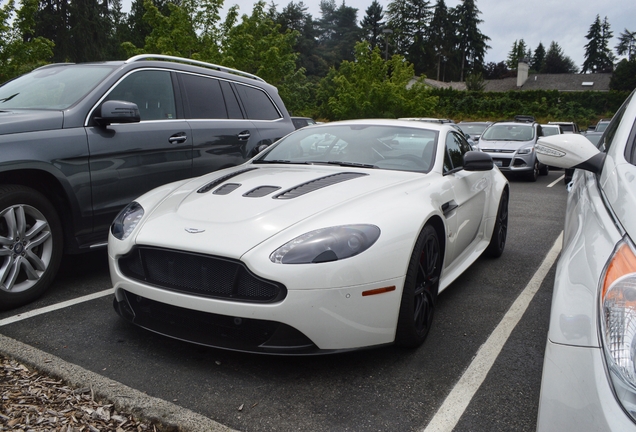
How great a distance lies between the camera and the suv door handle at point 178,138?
4.76 metres

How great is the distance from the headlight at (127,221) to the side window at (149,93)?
4.87ft

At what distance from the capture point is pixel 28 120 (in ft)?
12.2

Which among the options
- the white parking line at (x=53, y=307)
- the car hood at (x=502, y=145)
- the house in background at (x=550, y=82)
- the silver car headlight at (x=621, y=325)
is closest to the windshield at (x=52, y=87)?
the white parking line at (x=53, y=307)

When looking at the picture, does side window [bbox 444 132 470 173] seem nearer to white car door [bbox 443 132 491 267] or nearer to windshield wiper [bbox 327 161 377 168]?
white car door [bbox 443 132 491 267]

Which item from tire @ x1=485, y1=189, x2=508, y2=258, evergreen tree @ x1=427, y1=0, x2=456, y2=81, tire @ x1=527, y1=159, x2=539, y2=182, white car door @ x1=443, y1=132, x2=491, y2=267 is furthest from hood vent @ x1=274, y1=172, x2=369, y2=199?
evergreen tree @ x1=427, y1=0, x2=456, y2=81

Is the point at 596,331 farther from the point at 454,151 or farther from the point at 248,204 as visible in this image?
the point at 454,151

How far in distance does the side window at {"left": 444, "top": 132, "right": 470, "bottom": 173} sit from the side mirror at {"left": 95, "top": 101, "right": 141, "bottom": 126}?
96.3 inches

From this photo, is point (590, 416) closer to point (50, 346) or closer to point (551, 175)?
point (50, 346)

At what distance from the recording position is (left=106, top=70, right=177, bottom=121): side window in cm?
461

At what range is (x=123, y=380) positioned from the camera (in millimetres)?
2723

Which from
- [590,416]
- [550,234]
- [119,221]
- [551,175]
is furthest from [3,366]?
[551,175]

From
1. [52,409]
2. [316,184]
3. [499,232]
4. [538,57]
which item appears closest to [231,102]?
[316,184]

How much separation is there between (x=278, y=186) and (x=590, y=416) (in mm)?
2403

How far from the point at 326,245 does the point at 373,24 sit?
95.2 m
